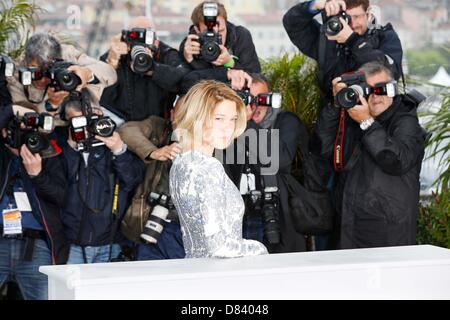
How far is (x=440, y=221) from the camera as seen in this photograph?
262 inches

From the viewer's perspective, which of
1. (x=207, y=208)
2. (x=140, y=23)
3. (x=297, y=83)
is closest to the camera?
(x=207, y=208)

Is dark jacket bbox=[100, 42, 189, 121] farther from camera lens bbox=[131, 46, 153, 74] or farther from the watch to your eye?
the watch

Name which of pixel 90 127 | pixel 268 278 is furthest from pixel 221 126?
pixel 90 127

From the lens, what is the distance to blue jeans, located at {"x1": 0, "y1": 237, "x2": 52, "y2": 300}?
6250mm

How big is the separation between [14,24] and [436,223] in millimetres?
3253

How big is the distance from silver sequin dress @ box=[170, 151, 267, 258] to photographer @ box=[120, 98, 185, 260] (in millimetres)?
1748

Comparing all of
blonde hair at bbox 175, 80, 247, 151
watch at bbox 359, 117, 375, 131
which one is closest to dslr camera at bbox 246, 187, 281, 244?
watch at bbox 359, 117, 375, 131

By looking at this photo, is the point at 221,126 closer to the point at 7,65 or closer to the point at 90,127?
the point at 90,127

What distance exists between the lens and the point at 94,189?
249 inches

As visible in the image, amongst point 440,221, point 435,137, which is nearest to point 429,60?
point 435,137

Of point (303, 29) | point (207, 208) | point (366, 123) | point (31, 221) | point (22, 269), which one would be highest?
point (303, 29)

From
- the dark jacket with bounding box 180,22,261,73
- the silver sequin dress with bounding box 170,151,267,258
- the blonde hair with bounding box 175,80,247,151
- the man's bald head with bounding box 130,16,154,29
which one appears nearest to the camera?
the silver sequin dress with bounding box 170,151,267,258

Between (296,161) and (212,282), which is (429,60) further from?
(212,282)

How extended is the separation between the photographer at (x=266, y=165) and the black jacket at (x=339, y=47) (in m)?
0.46
